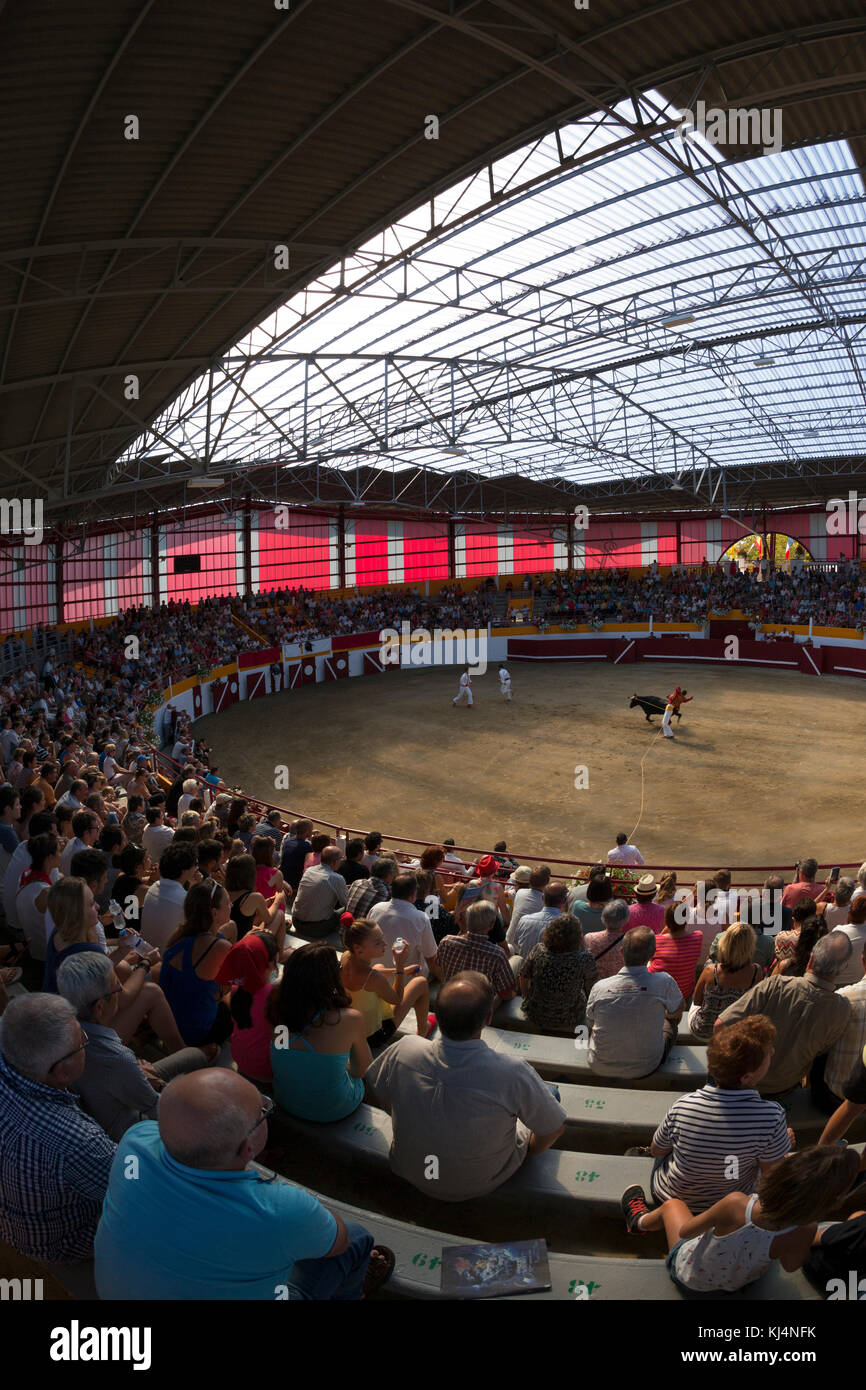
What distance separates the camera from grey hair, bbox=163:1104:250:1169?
9.36ft

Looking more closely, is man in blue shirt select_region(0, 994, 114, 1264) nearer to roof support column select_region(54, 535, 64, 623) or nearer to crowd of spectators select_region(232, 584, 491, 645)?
roof support column select_region(54, 535, 64, 623)

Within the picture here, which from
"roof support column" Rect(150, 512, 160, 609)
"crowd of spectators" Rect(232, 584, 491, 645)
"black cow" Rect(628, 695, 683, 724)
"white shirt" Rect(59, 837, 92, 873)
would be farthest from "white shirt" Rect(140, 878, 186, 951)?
"roof support column" Rect(150, 512, 160, 609)

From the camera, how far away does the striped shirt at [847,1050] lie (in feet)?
16.8

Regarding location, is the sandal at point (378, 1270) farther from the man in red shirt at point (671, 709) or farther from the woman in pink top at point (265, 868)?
the man in red shirt at point (671, 709)

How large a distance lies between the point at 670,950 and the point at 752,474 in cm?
4749

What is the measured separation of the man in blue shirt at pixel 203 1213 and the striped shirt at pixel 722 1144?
1830 mm

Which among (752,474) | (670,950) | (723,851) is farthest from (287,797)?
(752,474)

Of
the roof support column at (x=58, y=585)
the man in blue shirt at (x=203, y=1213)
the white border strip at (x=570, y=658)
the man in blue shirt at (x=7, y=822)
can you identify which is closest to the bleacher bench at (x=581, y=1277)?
the man in blue shirt at (x=203, y=1213)

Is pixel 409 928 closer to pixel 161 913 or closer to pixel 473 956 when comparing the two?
pixel 473 956

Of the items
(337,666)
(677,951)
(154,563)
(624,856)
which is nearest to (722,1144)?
(677,951)

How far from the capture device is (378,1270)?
3523mm

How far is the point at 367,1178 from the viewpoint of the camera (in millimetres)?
4699

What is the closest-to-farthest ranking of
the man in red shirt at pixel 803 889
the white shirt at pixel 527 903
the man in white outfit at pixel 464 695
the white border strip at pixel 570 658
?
the white shirt at pixel 527 903 < the man in red shirt at pixel 803 889 < the man in white outfit at pixel 464 695 < the white border strip at pixel 570 658
